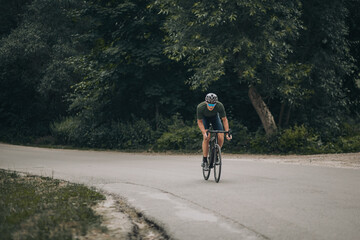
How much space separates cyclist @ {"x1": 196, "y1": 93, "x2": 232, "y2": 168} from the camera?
1033 cm

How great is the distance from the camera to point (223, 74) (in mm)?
18031

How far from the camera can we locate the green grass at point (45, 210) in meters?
5.43

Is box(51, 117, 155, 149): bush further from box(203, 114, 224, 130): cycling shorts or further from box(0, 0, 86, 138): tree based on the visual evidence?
box(203, 114, 224, 130): cycling shorts

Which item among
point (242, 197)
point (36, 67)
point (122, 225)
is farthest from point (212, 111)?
point (36, 67)

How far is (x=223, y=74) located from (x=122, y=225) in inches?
497

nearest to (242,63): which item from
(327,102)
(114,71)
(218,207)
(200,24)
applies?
(200,24)

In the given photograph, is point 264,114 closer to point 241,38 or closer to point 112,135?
point 241,38

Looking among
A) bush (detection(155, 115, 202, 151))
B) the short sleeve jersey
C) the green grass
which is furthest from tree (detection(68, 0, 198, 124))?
the green grass

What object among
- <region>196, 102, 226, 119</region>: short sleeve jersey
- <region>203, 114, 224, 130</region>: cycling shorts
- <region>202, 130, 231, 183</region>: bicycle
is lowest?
<region>202, 130, 231, 183</region>: bicycle

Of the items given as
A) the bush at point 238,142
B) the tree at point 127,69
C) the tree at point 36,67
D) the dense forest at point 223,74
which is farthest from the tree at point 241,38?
the tree at point 36,67

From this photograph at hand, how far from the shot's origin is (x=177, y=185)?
998cm

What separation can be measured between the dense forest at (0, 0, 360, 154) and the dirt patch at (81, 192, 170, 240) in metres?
11.1

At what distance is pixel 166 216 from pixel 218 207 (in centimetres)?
104

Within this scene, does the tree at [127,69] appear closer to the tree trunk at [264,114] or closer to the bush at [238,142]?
the bush at [238,142]
